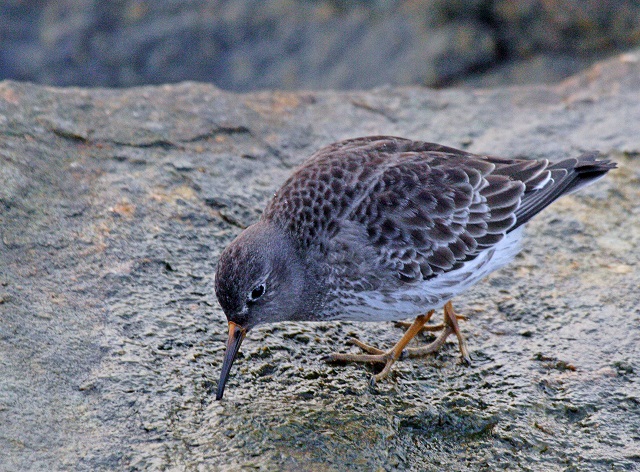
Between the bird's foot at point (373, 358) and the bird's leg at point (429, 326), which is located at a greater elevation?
the bird's foot at point (373, 358)

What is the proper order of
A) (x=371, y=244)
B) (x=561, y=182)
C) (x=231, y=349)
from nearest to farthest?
(x=231, y=349) → (x=371, y=244) → (x=561, y=182)

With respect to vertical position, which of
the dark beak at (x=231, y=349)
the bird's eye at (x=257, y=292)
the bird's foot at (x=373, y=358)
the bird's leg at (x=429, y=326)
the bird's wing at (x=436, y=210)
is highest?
the bird's wing at (x=436, y=210)

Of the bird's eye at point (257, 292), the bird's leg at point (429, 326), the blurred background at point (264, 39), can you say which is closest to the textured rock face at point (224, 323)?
the bird's leg at point (429, 326)

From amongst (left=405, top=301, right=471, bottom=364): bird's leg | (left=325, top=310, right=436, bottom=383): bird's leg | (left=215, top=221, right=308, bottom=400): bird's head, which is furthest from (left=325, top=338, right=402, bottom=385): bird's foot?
(left=215, top=221, right=308, bottom=400): bird's head

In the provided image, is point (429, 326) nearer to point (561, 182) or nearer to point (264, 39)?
point (561, 182)

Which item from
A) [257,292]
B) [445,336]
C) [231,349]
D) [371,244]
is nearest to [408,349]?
[445,336]

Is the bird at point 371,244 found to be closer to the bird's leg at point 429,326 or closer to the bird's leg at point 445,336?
the bird's leg at point 445,336

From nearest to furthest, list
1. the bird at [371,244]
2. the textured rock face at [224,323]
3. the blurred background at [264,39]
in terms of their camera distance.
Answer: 1. the textured rock face at [224,323]
2. the bird at [371,244]
3. the blurred background at [264,39]

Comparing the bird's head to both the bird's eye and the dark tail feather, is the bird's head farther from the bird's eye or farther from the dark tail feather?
the dark tail feather
